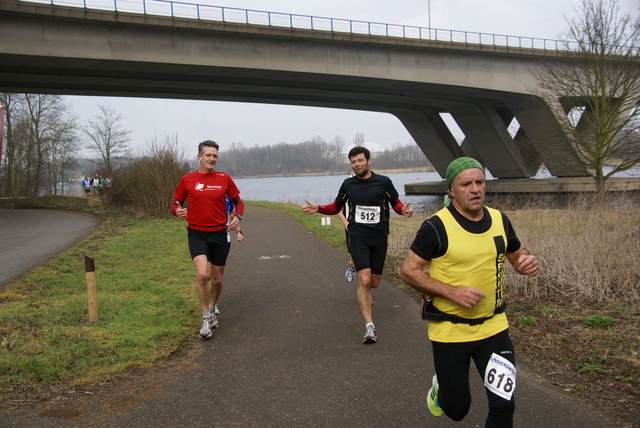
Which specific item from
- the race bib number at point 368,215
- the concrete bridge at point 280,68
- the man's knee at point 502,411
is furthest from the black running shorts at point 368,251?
the concrete bridge at point 280,68

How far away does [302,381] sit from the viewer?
15.5 feet

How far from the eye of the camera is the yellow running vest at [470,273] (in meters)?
3.11

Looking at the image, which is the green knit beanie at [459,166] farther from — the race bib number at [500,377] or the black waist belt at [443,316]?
the race bib number at [500,377]

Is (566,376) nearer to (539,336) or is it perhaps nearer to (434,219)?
(539,336)

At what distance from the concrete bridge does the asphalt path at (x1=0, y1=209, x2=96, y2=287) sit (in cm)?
754

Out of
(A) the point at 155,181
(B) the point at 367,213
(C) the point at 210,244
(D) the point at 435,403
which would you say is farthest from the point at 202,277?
(A) the point at 155,181

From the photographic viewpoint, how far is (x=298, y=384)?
465 cm

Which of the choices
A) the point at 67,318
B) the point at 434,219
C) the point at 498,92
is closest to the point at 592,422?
the point at 434,219

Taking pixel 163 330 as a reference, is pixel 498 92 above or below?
above

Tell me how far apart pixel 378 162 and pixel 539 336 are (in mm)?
93140

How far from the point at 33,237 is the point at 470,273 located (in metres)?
16.2

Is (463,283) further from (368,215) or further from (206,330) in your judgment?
(206,330)

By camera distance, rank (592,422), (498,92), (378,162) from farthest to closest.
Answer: (378,162) → (498,92) → (592,422)

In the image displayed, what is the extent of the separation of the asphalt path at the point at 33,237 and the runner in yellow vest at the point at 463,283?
326 inches
